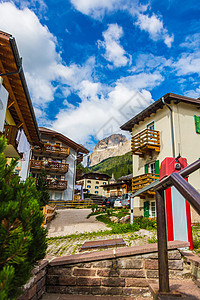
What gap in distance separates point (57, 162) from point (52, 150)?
187 centimetres

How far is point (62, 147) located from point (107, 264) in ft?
82.3

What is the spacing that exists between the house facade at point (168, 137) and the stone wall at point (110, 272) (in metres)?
10.2

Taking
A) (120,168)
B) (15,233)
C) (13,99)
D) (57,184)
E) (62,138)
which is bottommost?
(15,233)

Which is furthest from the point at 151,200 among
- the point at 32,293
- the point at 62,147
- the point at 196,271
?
the point at 62,147

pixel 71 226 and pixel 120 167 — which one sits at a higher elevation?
pixel 120 167

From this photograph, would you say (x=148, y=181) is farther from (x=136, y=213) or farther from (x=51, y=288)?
(x=51, y=288)

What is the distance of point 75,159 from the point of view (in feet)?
99.4

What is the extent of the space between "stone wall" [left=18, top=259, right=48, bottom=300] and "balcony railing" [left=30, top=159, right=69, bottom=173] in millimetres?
22681

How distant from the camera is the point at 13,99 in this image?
32.7 feet

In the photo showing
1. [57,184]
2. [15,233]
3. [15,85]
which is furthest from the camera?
[57,184]

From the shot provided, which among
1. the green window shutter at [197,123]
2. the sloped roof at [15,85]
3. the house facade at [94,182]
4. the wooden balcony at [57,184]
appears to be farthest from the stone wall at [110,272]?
the house facade at [94,182]

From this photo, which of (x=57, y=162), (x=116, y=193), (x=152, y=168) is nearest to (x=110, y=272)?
(x=152, y=168)

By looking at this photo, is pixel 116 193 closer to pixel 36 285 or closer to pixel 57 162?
pixel 57 162

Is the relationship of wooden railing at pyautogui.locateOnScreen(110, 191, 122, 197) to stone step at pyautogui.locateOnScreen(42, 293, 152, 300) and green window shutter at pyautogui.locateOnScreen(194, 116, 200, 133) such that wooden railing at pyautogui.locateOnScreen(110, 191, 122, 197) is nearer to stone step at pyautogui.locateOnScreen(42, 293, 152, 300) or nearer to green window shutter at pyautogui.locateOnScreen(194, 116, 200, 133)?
green window shutter at pyautogui.locateOnScreen(194, 116, 200, 133)
